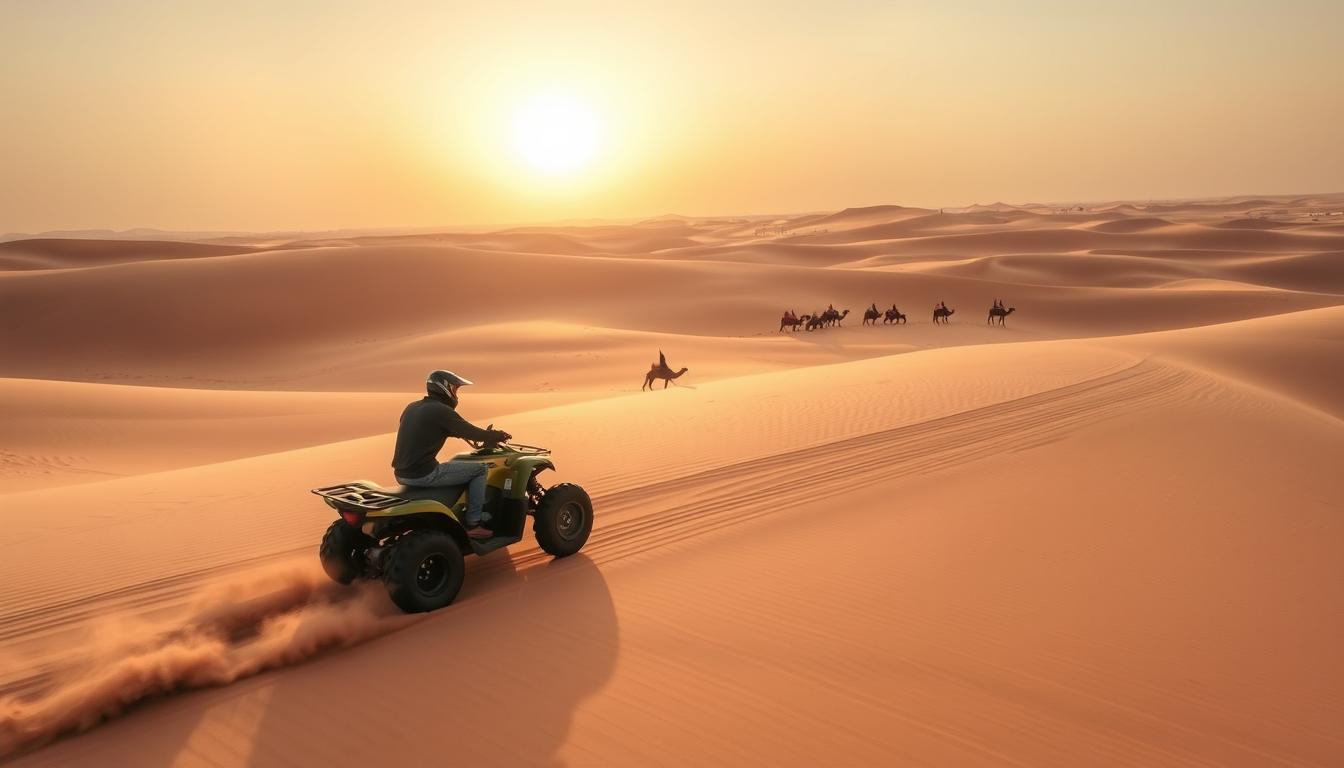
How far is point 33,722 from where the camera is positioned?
4344mm

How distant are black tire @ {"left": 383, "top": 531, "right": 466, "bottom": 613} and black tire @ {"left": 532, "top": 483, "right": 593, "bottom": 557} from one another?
2.62 ft

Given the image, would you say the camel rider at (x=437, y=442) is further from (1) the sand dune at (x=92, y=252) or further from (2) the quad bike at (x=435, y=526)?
(1) the sand dune at (x=92, y=252)

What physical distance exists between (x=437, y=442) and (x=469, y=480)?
39 cm

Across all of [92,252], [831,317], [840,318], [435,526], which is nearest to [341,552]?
[435,526]

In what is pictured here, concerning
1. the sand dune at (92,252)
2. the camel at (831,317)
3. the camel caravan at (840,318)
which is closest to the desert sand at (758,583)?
the camel caravan at (840,318)

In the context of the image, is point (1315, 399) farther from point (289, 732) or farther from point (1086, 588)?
point (289, 732)

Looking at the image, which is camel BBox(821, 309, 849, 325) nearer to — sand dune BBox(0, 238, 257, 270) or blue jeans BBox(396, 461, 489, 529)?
blue jeans BBox(396, 461, 489, 529)

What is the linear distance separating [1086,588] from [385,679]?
187 inches

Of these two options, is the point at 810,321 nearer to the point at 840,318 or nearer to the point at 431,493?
the point at 840,318

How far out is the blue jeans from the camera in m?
5.94

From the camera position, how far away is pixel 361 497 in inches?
219

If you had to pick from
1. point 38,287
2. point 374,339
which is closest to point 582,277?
point 374,339

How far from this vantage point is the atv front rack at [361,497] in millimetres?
5367

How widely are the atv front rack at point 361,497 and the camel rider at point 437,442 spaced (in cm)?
20
